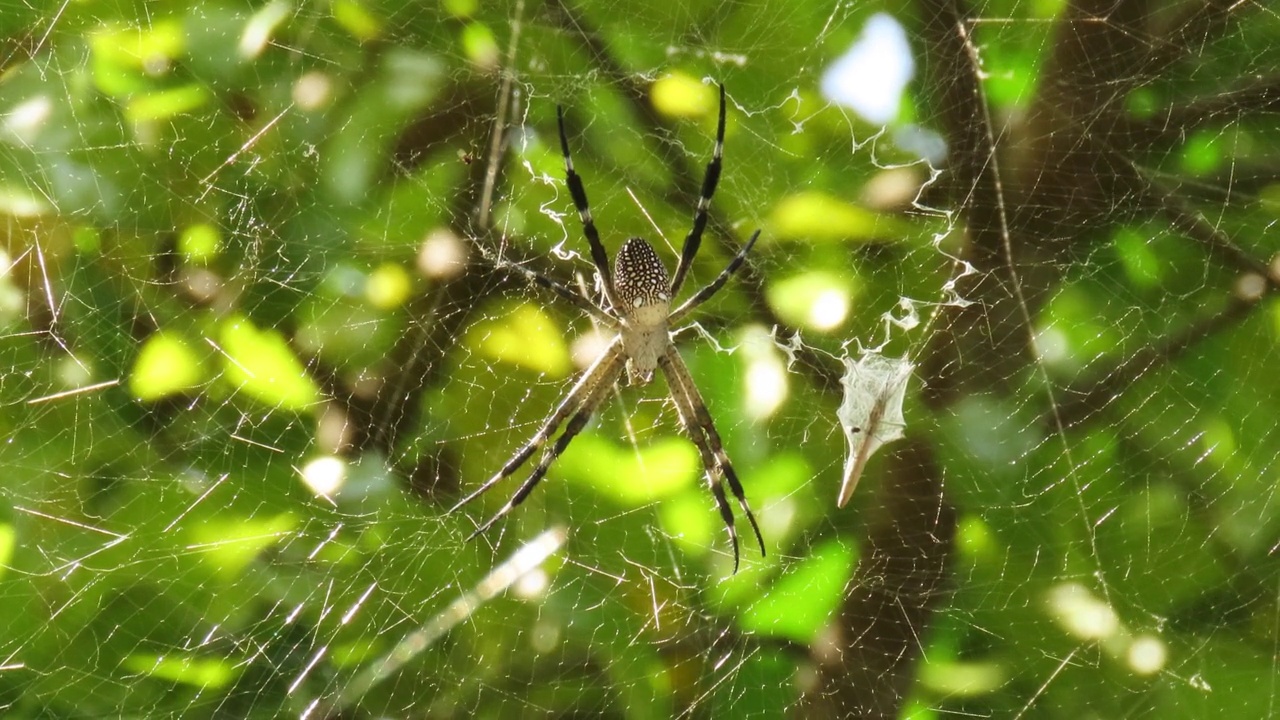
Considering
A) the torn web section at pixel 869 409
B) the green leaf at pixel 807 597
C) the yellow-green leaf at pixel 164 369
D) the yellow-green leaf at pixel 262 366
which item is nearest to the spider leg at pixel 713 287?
the torn web section at pixel 869 409

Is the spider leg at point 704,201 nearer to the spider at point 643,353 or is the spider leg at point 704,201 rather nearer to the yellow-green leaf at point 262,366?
the spider at point 643,353

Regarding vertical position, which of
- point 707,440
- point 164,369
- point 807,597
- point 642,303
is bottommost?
point 807,597

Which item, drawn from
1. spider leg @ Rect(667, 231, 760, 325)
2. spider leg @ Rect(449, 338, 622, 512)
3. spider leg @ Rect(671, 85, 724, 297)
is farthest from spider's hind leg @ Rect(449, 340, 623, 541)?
spider leg @ Rect(671, 85, 724, 297)

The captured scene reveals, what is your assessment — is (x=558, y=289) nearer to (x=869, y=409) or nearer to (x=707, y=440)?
(x=707, y=440)

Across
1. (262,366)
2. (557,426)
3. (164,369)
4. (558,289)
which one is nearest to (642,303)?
(558,289)

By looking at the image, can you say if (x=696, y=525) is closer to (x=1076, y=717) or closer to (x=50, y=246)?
(x=1076, y=717)
